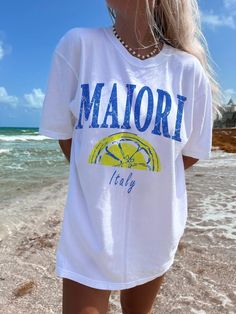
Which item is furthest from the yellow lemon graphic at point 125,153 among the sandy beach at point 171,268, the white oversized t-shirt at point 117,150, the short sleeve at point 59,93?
the sandy beach at point 171,268

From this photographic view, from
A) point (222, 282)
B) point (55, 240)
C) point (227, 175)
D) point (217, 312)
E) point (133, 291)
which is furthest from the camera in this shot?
point (227, 175)

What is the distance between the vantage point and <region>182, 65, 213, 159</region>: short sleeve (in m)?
1.48

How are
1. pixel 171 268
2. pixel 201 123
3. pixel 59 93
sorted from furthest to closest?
1. pixel 171 268
2. pixel 201 123
3. pixel 59 93

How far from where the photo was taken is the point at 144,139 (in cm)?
134

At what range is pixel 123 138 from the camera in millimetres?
1326

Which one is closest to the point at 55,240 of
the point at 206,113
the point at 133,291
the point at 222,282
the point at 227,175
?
the point at 222,282

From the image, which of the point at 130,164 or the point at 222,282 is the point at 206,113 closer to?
the point at 130,164

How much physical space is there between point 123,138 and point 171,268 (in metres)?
2.49

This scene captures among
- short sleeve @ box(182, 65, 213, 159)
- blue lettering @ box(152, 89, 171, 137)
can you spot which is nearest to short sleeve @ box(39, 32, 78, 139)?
blue lettering @ box(152, 89, 171, 137)

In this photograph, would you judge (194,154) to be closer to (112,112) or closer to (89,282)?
(112,112)

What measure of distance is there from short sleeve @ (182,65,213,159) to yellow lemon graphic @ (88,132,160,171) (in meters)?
0.22

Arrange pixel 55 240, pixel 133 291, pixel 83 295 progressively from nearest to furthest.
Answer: pixel 83 295
pixel 133 291
pixel 55 240

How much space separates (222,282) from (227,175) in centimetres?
612

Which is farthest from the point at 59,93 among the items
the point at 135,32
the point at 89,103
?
the point at 135,32
